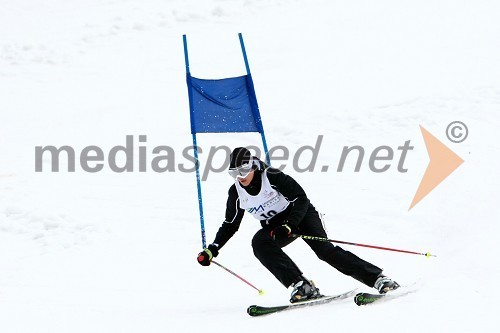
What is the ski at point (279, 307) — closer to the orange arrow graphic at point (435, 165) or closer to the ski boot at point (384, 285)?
the ski boot at point (384, 285)

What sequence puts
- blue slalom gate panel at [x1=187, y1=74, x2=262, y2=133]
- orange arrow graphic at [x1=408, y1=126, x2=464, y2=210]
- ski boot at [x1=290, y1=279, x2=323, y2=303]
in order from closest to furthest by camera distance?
ski boot at [x1=290, y1=279, x2=323, y2=303], blue slalom gate panel at [x1=187, y1=74, x2=262, y2=133], orange arrow graphic at [x1=408, y1=126, x2=464, y2=210]

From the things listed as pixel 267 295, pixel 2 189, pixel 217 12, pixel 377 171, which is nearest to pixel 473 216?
pixel 377 171

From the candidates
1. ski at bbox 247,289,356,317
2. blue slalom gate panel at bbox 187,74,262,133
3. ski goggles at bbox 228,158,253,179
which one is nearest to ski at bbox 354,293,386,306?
ski at bbox 247,289,356,317

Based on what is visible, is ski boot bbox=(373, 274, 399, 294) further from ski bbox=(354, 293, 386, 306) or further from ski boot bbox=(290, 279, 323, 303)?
ski boot bbox=(290, 279, 323, 303)

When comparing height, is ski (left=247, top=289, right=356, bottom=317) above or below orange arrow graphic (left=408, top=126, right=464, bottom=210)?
below

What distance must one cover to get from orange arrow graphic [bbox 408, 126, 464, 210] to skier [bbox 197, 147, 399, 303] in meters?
2.98

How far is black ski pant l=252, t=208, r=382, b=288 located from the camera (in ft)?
16.5

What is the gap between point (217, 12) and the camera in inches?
637

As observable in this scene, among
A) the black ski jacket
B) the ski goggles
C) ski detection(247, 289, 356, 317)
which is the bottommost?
ski detection(247, 289, 356, 317)

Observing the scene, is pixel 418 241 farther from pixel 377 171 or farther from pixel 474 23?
pixel 474 23

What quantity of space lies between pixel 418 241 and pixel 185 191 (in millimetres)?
3185

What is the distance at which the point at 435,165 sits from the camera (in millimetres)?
8789

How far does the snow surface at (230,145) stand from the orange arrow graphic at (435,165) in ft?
0.33

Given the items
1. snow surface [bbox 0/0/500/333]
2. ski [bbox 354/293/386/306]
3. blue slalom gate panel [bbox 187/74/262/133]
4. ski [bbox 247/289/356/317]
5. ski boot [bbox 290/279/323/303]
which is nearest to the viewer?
ski [bbox 354/293/386/306]
